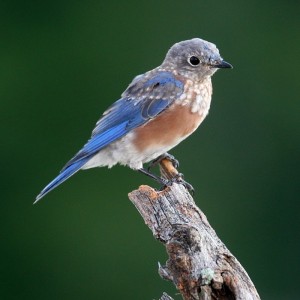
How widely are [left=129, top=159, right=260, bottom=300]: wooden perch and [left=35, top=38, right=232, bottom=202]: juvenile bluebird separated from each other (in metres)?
1.50

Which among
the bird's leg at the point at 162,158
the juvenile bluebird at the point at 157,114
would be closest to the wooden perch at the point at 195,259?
the juvenile bluebird at the point at 157,114

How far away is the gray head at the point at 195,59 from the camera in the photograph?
8336mm

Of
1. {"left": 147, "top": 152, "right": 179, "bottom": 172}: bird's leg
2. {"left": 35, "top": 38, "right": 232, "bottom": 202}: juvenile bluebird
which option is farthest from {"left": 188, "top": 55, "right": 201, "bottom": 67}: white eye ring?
{"left": 147, "top": 152, "right": 179, "bottom": 172}: bird's leg

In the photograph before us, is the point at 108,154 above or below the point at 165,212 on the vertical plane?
above

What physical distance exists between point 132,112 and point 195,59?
61 centimetres

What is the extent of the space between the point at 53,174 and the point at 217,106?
2166 millimetres

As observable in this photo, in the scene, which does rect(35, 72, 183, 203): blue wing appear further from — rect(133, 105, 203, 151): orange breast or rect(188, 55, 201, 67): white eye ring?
rect(188, 55, 201, 67): white eye ring

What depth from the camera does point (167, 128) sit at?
826cm

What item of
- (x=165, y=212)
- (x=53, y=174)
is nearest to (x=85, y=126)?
(x=53, y=174)

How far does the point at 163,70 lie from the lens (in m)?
8.61

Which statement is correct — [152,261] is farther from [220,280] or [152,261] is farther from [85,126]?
[220,280]

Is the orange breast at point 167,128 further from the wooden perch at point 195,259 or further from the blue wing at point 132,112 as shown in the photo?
the wooden perch at point 195,259

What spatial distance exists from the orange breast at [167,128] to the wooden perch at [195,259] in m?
1.54

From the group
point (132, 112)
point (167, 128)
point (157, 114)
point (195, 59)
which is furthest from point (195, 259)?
point (195, 59)
